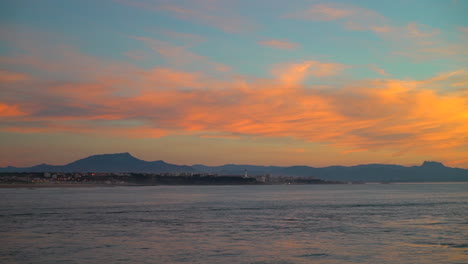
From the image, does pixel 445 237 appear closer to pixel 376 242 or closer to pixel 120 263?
pixel 376 242

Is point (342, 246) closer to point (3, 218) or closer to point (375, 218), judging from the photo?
point (375, 218)

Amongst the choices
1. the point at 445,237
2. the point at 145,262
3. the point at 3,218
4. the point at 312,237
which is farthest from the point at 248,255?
the point at 3,218

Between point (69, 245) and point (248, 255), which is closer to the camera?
point (248, 255)

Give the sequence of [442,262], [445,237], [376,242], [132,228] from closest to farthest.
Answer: [442,262], [376,242], [445,237], [132,228]

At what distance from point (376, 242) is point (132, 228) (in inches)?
1023

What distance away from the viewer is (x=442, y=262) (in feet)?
112

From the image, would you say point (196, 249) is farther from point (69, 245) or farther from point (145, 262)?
point (69, 245)

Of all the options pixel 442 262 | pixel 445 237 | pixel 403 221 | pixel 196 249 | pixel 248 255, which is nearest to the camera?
pixel 442 262

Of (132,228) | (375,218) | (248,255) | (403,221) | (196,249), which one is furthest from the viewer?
(375,218)

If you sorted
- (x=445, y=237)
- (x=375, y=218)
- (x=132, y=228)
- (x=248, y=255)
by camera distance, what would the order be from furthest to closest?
1. (x=375, y=218)
2. (x=132, y=228)
3. (x=445, y=237)
4. (x=248, y=255)

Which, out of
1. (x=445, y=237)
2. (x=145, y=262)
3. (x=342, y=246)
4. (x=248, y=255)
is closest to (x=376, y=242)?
(x=342, y=246)

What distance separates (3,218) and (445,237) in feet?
178

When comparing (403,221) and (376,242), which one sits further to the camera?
(403,221)

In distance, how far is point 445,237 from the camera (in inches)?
1828
